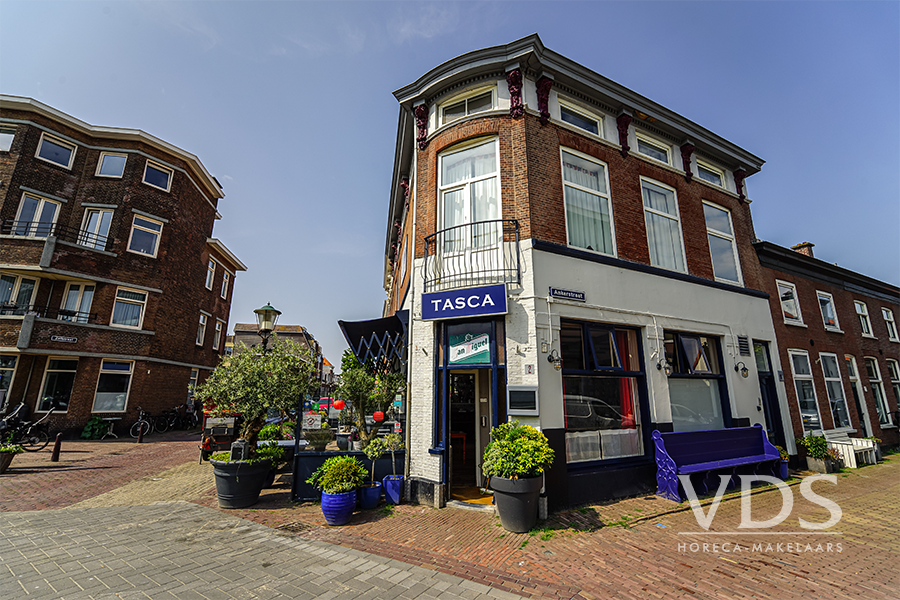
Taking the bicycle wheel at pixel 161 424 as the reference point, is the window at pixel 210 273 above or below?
above

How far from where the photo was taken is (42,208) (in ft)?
58.4

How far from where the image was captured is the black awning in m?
9.49

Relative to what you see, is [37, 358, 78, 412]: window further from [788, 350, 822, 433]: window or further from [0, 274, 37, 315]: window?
[788, 350, 822, 433]: window

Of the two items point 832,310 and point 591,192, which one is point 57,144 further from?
point 832,310

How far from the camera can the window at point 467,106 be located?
916cm

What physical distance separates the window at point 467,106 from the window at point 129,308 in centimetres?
1871

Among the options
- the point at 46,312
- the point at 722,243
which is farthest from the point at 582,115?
the point at 46,312

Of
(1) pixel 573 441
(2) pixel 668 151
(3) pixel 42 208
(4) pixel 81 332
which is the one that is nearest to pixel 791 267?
(2) pixel 668 151

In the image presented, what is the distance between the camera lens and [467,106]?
30.7 ft

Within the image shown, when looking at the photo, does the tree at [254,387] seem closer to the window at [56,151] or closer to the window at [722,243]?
the window at [722,243]

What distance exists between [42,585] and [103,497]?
4842 millimetres

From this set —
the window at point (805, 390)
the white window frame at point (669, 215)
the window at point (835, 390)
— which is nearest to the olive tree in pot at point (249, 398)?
the white window frame at point (669, 215)

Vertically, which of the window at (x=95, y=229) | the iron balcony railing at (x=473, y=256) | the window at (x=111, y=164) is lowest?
the iron balcony railing at (x=473, y=256)

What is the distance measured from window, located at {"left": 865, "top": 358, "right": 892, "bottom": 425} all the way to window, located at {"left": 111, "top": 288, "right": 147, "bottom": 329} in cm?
3308
